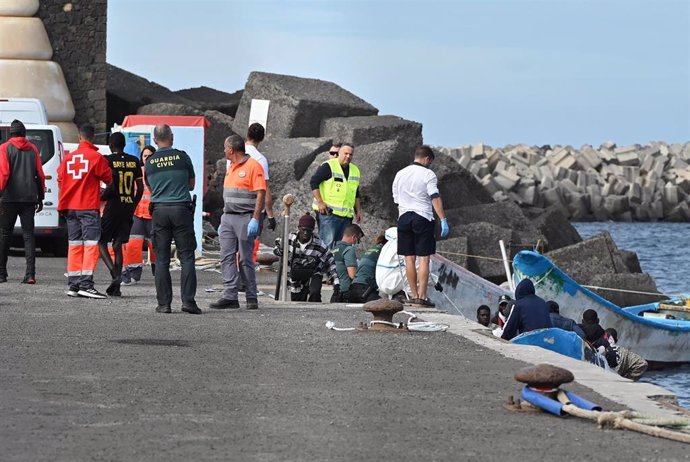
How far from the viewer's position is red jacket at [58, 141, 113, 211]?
1686 cm

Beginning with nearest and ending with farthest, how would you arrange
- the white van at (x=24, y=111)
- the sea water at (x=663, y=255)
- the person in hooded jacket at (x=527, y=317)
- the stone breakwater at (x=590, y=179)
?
1. the person in hooded jacket at (x=527, y=317)
2. the sea water at (x=663, y=255)
3. the white van at (x=24, y=111)
4. the stone breakwater at (x=590, y=179)

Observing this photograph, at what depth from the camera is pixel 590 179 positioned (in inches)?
3684

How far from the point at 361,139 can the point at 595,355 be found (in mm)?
16212

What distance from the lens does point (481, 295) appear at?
22.3 m

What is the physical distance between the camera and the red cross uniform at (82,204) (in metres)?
16.9

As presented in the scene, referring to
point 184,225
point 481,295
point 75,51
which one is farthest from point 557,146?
point 184,225

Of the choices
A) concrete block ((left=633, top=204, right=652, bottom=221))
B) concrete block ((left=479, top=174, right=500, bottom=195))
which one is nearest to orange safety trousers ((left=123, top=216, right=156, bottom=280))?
concrete block ((left=479, top=174, right=500, bottom=195))

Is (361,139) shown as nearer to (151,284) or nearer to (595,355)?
(151,284)

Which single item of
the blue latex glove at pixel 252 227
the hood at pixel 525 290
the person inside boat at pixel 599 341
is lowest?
the person inside boat at pixel 599 341

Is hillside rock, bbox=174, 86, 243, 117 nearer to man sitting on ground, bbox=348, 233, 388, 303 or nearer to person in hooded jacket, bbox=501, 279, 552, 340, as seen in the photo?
man sitting on ground, bbox=348, 233, 388, 303

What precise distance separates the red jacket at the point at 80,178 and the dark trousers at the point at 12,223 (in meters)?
2.51

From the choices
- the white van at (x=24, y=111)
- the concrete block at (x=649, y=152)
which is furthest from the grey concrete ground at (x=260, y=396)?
the concrete block at (x=649, y=152)

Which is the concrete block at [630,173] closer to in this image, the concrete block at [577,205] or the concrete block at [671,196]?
the concrete block at [671,196]

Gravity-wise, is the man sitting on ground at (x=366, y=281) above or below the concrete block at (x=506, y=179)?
above
